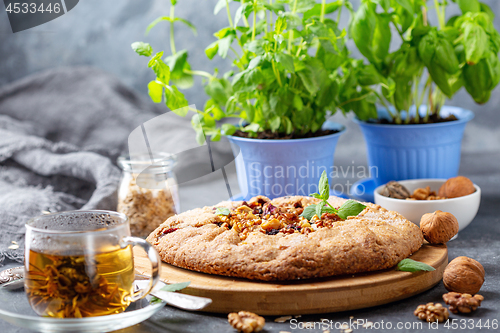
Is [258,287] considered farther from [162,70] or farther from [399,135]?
[399,135]

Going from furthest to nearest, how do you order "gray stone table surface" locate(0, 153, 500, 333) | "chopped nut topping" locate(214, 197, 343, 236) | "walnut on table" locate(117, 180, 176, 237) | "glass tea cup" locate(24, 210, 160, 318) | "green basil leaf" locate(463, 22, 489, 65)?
"green basil leaf" locate(463, 22, 489, 65) < "walnut on table" locate(117, 180, 176, 237) < "chopped nut topping" locate(214, 197, 343, 236) < "gray stone table surface" locate(0, 153, 500, 333) < "glass tea cup" locate(24, 210, 160, 318)

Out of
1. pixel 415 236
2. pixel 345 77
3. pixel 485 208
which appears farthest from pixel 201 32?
pixel 415 236

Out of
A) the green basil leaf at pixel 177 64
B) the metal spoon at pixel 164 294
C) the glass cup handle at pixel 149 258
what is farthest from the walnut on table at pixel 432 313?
the green basil leaf at pixel 177 64

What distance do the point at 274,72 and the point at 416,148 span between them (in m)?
0.67

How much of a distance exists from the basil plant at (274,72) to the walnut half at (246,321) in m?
0.81

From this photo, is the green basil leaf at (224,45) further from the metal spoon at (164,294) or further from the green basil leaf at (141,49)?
the metal spoon at (164,294)

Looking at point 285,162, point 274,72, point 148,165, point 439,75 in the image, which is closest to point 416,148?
point 439,75

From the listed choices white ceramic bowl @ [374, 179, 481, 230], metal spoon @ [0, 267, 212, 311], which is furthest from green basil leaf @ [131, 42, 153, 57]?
white ceramic bowl @ [374, 179, 481, 230]

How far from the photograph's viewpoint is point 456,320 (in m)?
1.14

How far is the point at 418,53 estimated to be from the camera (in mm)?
1964

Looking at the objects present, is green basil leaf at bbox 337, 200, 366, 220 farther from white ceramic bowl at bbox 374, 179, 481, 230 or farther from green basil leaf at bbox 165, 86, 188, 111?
green basil leaf at bbox 165, 86, 188, 111

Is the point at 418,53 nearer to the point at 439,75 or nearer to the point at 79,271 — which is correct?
the point at 439,75

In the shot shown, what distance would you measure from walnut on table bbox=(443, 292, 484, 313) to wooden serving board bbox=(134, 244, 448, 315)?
8cm

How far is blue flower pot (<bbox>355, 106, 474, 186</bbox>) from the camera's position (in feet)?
6.61
